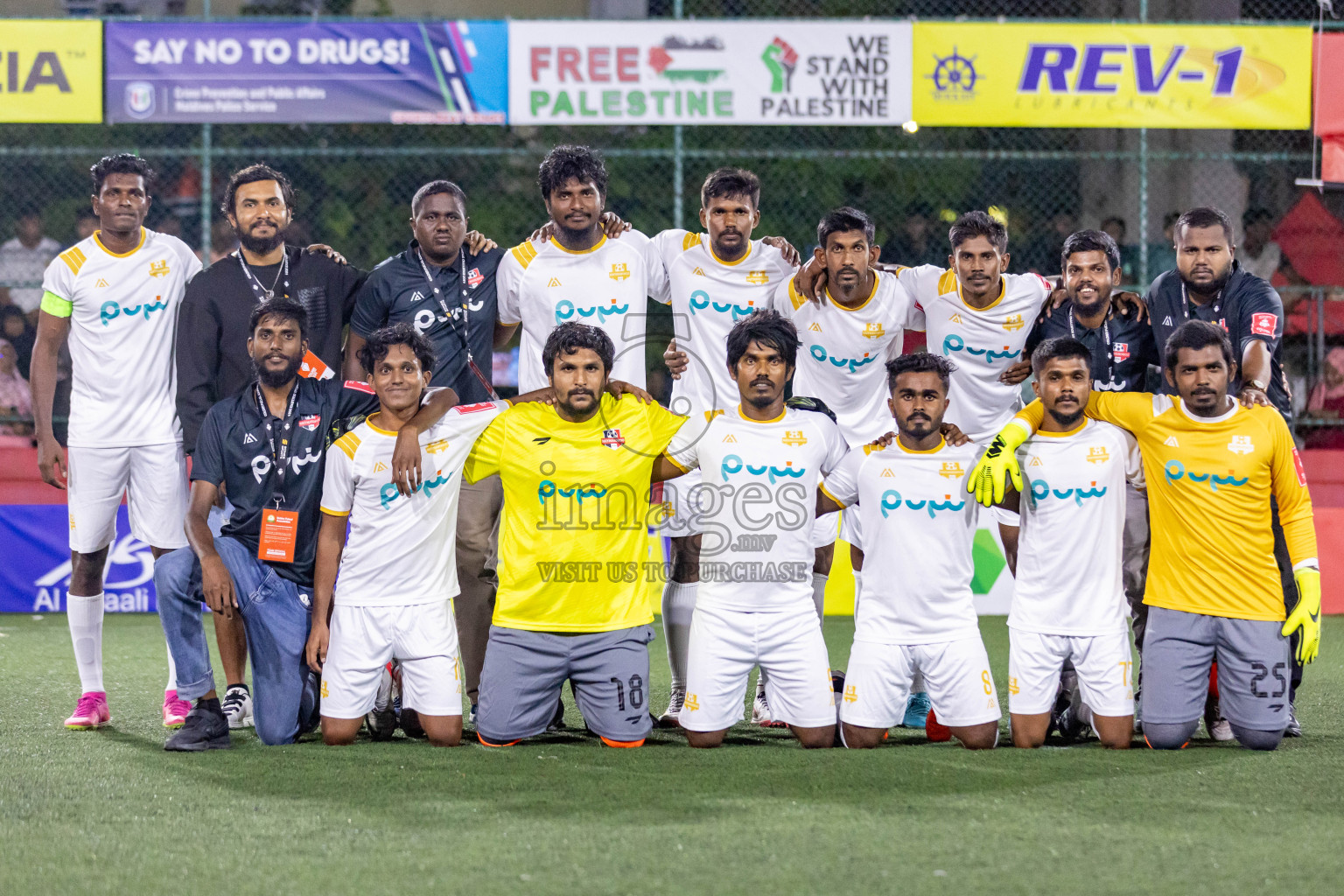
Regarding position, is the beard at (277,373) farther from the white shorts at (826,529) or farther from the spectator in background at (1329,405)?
the spectator in background at (1329,405)

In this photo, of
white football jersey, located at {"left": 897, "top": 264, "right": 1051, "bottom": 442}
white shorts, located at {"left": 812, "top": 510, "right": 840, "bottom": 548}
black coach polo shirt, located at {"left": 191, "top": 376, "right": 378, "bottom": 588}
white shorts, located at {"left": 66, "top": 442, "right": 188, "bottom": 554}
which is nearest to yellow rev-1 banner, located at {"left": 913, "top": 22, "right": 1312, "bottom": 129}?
white football jersey, located at {"left": 897, "top": 264, "right": 1051, "bottom": 442}

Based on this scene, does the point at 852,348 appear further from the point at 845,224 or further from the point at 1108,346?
the point at 1108,346

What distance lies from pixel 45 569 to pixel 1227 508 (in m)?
7.98

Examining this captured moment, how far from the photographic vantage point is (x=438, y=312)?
6.29 m

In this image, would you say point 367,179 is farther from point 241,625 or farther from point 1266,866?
point 1266,866

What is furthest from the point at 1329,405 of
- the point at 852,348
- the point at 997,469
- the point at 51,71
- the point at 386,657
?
the point at 51,71

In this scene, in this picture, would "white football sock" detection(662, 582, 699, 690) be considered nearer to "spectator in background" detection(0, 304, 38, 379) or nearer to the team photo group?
the team photo group

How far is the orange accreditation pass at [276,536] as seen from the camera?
5613 millimetres

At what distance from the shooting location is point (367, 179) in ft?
45.6

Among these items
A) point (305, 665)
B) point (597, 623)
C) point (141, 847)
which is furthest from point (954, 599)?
point (141, 847)

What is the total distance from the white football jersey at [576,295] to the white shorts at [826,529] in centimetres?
100

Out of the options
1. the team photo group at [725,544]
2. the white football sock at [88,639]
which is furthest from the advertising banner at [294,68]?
the white football sock at [88,639]

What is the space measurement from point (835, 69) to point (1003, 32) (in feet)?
4.54

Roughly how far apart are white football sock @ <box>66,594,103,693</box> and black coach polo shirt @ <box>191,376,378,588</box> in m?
0.91
